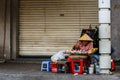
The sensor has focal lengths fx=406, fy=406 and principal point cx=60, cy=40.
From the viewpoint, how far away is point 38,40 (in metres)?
14.0

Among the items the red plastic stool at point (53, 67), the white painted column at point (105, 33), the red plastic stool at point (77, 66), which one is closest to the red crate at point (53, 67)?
the red plastic stool at point (53, 67)

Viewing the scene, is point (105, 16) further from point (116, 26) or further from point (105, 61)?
point (116, 26)

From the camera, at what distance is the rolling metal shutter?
1384 centimetres

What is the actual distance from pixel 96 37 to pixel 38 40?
2661 millimetres

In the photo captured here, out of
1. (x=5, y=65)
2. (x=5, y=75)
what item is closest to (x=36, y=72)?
(x=5, y=75)

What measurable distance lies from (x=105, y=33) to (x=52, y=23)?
3491mm

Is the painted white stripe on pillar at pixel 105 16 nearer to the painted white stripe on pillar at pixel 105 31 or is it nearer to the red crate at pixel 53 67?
the painted white stripe on pillar at pixel 105 31

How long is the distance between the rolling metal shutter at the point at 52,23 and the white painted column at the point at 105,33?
2935 mm

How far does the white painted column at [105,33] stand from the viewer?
10828mm

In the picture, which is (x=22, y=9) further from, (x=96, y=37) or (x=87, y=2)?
(x=96, y=37)

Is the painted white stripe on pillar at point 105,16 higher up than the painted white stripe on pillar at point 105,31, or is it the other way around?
the painted white stripe on pillar at point 105,16

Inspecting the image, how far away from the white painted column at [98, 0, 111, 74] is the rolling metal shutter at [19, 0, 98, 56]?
2.93m

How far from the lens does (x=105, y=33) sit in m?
10.8

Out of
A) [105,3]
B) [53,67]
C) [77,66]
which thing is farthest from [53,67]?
[105,3]
